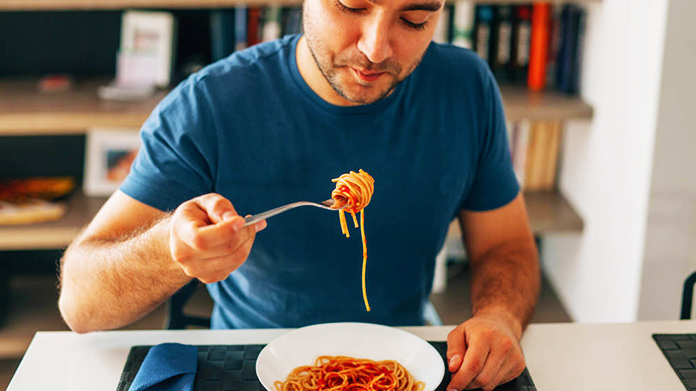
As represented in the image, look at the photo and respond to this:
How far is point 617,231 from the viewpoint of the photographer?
235cm

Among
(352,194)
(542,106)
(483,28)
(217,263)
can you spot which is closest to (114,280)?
(217,263)

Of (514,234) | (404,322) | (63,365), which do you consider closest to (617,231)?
(514,234)

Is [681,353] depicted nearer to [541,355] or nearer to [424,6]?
[541,355]

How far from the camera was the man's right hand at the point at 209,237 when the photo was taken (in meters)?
0.98

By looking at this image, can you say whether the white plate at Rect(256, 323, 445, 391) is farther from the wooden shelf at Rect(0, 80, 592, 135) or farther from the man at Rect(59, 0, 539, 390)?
the wooden shelf at Rect(0, 80, 592, 135)

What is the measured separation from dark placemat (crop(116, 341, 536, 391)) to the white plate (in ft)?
0.12

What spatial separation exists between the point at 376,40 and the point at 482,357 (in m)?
0.53

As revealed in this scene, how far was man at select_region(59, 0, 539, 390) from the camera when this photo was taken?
4.15 feet

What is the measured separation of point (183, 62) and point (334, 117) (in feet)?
4.78

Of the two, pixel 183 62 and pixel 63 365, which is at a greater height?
pixel 183 62

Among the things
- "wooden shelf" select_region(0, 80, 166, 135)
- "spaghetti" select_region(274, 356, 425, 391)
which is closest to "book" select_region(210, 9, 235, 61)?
"wooden shelf" select_region(0, 80, 166, 135)

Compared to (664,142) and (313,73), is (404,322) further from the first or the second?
(664,142)

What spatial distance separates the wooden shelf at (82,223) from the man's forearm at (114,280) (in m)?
1.21

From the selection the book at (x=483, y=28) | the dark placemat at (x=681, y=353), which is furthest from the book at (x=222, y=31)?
the dark placemat at (x=681, y=353)
